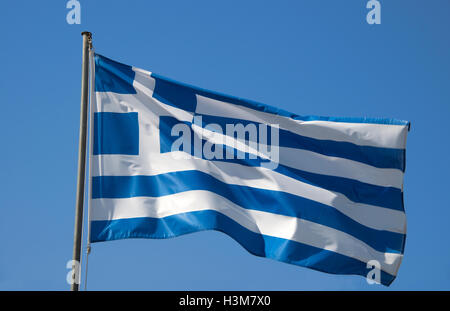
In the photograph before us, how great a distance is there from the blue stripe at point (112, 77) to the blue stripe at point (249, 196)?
1529mm

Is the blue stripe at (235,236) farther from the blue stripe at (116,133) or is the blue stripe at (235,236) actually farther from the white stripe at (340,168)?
the white stripe at (340,168)

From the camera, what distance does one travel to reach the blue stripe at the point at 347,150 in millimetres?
13242

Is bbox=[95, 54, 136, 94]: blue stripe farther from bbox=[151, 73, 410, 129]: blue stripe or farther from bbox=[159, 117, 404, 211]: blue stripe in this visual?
bbox=[159, 117, 404, 211]: blue stripe

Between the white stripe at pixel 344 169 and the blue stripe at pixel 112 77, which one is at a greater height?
the blue stripe at pixel 112 77

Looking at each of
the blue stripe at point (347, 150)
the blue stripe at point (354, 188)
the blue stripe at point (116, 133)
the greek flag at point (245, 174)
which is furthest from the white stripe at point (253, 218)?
the blue stripe at point (347, 150)

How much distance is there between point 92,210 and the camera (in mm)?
11703

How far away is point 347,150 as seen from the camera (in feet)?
43.6

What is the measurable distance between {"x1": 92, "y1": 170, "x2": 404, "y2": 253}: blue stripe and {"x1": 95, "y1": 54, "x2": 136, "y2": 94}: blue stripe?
153 cm

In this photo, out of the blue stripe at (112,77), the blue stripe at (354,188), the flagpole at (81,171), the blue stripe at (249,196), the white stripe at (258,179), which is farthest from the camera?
the blue stripe at (354,188)

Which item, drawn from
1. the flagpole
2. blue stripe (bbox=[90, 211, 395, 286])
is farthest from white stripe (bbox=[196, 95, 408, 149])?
the flagpole

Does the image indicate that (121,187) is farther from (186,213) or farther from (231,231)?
(231,231)

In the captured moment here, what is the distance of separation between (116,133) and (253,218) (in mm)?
2600

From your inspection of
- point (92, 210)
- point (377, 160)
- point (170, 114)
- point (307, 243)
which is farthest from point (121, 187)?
point (377, 160)

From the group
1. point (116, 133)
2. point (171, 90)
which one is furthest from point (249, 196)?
point (116, 133)
